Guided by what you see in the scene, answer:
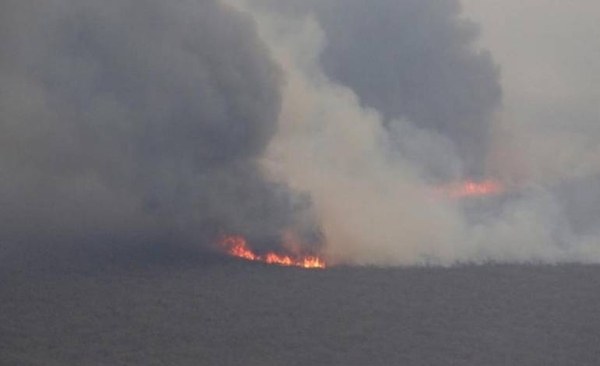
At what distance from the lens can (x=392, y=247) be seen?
3106 centimetres

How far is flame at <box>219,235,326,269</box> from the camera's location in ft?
98.1

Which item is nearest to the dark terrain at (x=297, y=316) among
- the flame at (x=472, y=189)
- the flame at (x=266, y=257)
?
the flame at (x=266, y=257)

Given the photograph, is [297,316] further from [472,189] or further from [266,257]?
[472,189]

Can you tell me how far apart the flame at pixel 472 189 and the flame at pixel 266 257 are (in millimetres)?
8994

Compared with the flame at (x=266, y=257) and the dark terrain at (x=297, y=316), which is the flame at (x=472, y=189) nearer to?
the dark terrain at (x=297, y=316)

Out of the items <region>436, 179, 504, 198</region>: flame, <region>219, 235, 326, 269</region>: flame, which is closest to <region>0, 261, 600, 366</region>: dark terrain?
<region>219, 235, 326, 269</region>: flame

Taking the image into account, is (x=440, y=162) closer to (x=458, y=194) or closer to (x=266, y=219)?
(x=458, y=194)

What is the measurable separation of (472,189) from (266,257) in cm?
1229

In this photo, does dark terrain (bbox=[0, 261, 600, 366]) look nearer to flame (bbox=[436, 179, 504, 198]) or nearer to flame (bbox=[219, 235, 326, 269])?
A: flame (bbox=[219, 235, 326, 269])

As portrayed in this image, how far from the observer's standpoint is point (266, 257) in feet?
99.1

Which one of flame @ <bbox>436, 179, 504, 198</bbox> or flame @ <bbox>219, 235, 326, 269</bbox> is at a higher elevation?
flame @ <bbox>436, 179, 504, 198</bbox>

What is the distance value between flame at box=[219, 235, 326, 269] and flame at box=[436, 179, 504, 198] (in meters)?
8.99

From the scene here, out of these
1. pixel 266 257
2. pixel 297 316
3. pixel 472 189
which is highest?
pixel 472 189

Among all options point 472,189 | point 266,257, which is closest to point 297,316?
point 266,257
